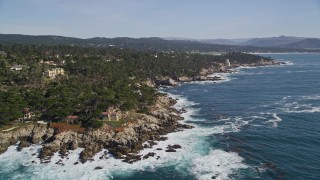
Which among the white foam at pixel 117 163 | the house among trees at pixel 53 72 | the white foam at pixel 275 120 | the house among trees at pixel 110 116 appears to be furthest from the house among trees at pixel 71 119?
the white foam at pixel 275 120

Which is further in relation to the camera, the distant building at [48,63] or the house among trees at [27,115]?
the distant building at [48,63]

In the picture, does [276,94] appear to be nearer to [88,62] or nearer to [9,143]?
[88,62]

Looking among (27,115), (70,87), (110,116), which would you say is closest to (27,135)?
(27,115)

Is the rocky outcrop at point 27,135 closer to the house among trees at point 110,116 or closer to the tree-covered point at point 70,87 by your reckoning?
the tree-covered point at point 70,87

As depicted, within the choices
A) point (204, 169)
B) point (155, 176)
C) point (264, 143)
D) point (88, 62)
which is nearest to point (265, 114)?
point (264, 143)

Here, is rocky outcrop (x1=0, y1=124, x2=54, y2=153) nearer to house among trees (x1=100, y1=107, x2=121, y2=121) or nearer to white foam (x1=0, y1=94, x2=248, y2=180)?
white foam (x1=0, y1=94, x2=248, y2=180)

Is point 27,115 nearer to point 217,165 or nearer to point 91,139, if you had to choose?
point 91,139

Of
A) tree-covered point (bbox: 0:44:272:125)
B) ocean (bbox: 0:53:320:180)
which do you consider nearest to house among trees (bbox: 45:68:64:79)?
tree-covered point (bbox: 0:44:272:125)
